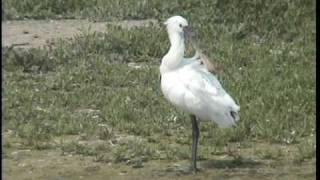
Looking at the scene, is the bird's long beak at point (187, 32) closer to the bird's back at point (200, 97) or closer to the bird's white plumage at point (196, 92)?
the bird's white plumage at point (196, 92)

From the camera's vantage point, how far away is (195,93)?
7.48m

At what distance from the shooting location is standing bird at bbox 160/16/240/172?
24.4 ft

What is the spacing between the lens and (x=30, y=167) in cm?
773

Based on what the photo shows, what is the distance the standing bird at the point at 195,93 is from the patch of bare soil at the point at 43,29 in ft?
15.5

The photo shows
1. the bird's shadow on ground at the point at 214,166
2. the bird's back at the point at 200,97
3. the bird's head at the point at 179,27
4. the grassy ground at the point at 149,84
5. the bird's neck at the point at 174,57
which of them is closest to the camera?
the bird's back at the point at 200,97

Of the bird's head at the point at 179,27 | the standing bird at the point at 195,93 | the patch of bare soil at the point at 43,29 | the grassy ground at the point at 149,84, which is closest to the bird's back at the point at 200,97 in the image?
the standing bird at the point at 195,93

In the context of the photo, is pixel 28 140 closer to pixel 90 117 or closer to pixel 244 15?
pixel 90 117

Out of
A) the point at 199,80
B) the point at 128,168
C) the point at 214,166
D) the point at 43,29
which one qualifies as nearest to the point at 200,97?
the point at 199,80

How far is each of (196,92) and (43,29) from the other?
6.05 meters

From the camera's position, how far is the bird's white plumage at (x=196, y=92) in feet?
24.3

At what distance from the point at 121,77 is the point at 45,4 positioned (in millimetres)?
4120

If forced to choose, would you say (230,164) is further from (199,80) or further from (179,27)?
(179,27)

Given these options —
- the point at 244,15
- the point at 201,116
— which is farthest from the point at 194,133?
the point at 244,15

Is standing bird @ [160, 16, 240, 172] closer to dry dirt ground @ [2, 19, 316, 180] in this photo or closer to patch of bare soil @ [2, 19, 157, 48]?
dry dirt ground @ [2, 19, 316, 180]
